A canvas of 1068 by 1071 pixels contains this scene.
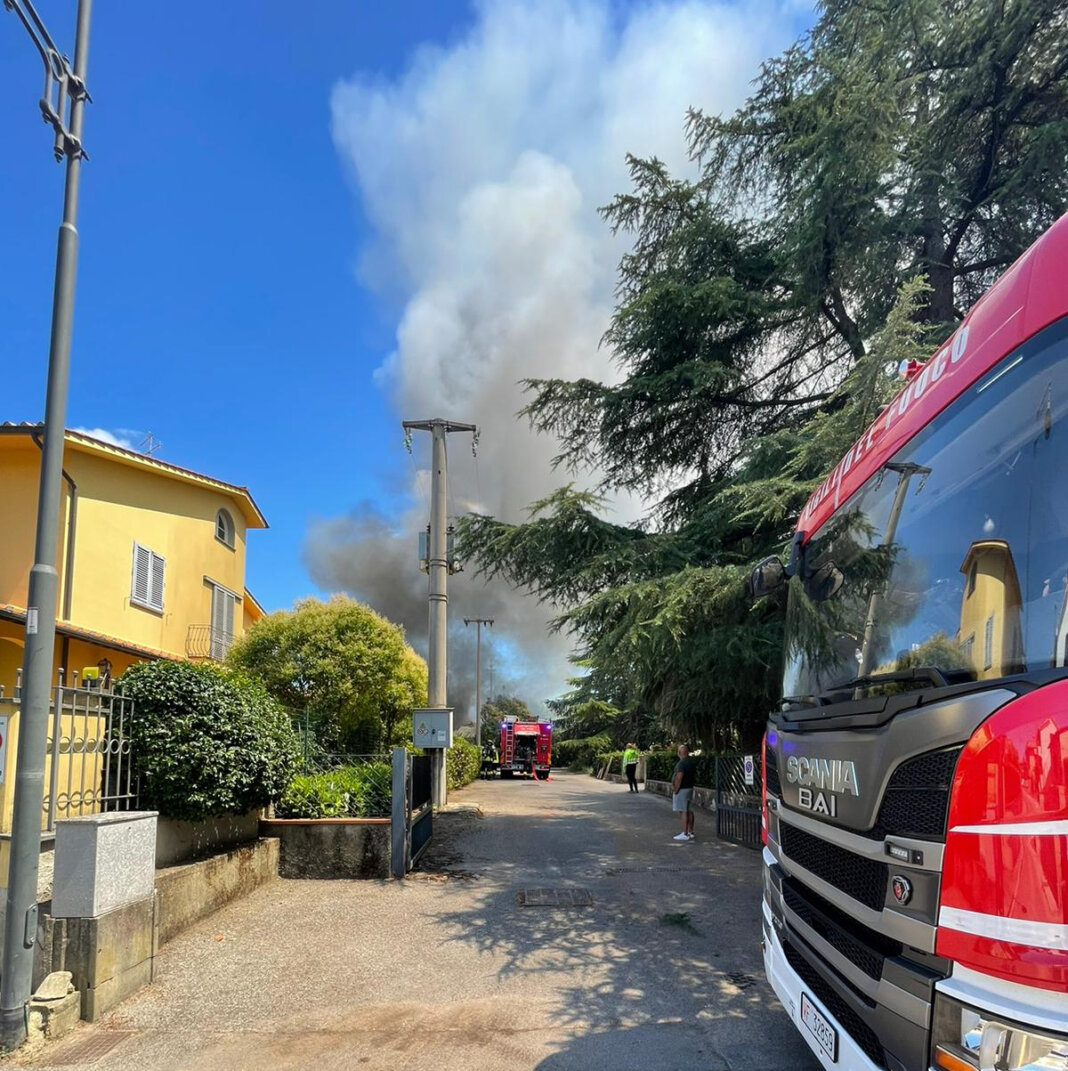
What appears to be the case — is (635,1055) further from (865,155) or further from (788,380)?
(788,380)

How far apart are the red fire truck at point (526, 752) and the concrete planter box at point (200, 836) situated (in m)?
32.5

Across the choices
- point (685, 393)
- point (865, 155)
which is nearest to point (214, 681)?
point (685, 393)

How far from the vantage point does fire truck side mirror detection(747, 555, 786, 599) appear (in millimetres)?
5109

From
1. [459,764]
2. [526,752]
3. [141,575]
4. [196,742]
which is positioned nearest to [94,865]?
[196,742]

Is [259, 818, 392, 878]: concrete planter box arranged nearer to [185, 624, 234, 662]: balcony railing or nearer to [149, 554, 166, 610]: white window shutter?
[149, 554, 166, 610]: white window shutter

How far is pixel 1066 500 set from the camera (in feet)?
7.77

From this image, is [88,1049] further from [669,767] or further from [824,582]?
[669,767]

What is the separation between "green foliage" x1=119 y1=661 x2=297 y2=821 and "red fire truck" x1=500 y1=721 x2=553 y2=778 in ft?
109

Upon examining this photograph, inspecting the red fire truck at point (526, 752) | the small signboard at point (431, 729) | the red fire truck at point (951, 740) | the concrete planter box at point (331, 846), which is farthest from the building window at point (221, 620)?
the red fire truck at point (526, 752)

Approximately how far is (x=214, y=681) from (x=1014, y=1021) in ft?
22.5

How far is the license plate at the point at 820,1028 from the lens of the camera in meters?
3.02

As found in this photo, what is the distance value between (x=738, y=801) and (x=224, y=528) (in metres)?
14.8

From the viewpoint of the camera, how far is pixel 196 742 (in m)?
6.87

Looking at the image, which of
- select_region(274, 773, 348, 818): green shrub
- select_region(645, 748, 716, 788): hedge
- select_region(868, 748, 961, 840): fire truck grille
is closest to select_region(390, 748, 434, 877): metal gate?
select_region(274, 773, 348, 818): green shrub
